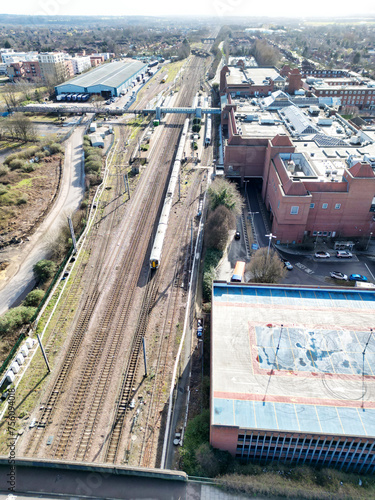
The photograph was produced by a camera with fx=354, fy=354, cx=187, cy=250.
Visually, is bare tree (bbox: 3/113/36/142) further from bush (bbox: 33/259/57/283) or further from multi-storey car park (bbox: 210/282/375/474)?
multi-storey car park (bbox: 210/282/375/474)

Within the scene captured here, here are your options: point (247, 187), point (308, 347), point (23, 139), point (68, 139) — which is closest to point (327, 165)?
point (247, 187)

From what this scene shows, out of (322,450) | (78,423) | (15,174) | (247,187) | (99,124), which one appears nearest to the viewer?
(322,450)

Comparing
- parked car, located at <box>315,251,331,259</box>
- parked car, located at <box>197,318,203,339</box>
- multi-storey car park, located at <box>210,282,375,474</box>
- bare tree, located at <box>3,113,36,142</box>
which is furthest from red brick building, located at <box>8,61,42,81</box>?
multi-storey car park, located at <box>210,282,375,474</box>

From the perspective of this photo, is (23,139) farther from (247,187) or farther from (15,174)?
(247,187)

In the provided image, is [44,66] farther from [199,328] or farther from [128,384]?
[128,384]

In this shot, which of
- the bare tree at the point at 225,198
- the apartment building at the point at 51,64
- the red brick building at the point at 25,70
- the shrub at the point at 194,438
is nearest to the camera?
the shrub at the point at 194,438

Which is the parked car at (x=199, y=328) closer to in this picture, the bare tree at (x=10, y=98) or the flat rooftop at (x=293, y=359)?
the flat rooftop at (x=293, y=359)

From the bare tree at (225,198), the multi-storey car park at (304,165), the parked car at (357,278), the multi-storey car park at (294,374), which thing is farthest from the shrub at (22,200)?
the parked car at (357,278)
